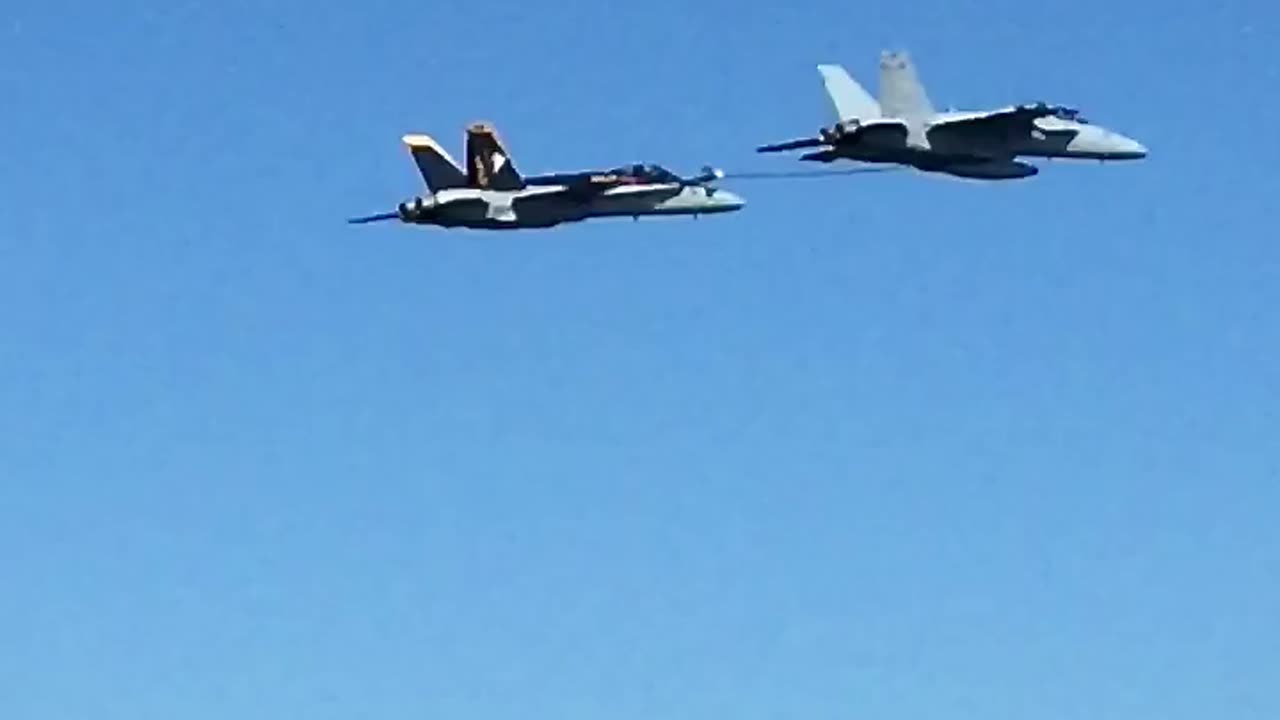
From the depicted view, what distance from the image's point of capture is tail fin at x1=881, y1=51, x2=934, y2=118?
14300 cm

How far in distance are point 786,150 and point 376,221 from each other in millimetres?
14403

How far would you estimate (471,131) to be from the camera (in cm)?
14762

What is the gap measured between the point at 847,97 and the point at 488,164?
12720 mm

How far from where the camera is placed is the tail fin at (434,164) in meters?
146

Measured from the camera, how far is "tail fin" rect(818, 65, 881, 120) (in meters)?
142

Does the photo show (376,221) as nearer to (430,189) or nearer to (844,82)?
(430,189)

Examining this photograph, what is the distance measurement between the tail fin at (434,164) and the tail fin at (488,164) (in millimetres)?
532

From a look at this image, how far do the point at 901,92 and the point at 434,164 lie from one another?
16.7 metres

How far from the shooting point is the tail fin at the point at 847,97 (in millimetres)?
142250

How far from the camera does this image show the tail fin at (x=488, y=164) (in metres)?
144

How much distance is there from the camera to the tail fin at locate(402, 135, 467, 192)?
14612 cm

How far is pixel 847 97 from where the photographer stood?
14338 centimetres

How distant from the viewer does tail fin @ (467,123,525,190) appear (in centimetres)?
14425

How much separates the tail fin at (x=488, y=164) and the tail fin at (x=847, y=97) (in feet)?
36.1
